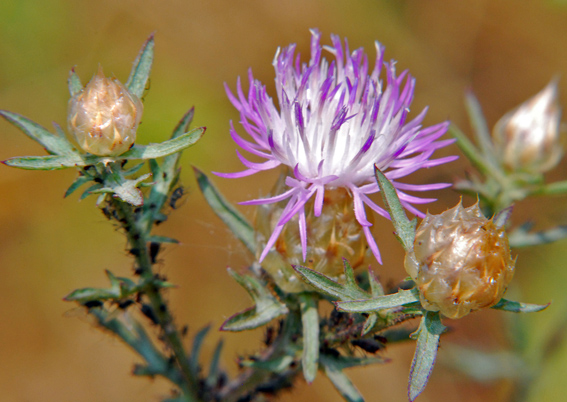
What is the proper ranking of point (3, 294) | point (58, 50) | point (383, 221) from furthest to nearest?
point (383, 221) → point (58, 50) → point (3, 294)

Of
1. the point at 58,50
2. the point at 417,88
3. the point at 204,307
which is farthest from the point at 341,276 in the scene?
the point at 417,88

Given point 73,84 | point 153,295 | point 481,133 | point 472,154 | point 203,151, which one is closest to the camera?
point 73,84

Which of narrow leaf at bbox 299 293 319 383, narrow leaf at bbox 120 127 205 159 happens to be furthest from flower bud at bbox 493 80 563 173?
narrow leaf at bbox 120 127 205 159

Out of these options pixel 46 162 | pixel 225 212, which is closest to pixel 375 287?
pixel 225 212

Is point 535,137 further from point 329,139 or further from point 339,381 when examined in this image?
point 339,381

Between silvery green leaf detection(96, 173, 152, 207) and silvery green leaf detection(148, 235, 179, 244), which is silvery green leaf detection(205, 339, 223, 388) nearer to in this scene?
silvery green leaf detection(148, 235, 179, 244)

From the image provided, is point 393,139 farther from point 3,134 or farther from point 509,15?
point 509,15
